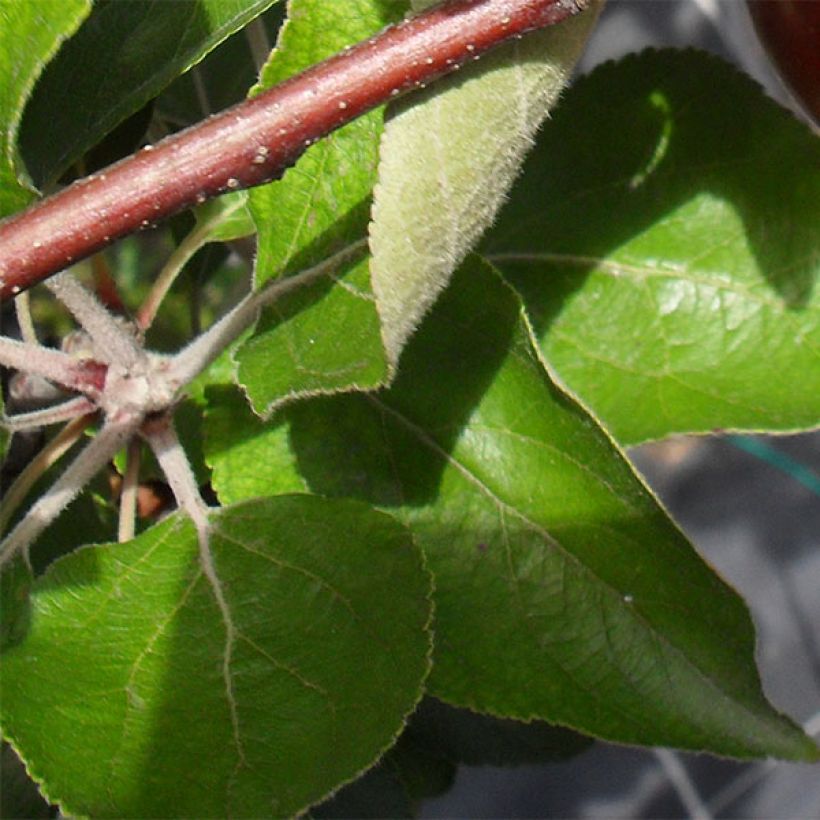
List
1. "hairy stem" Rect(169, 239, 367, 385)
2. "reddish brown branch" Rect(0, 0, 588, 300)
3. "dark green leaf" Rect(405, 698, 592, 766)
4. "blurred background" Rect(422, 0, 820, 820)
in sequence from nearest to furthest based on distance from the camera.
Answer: "reddish brown branch" Rect(0, 0, 588, 300), "hairy stem" Rect(169, 239, 367, 385), "dark green leaf" Rect(405, 698, 592, 766), "blurred background" Rect(422, 0, 820, 820)

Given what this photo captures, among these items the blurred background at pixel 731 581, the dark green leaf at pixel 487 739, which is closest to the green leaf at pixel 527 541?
the dark green leaf at pixel 487 739

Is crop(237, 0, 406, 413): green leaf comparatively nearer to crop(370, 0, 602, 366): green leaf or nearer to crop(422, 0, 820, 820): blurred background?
crop(370, 0, 602, 366): green leaf

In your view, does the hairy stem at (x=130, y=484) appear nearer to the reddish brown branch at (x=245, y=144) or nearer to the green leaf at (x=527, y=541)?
the green leaf at (x=527, y=541)

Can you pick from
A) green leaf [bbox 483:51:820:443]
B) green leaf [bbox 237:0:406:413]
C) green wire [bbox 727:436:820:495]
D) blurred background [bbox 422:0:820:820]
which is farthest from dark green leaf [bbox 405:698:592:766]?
green wire [bbox 727:436:820:495]

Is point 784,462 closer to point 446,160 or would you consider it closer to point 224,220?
point 224,220

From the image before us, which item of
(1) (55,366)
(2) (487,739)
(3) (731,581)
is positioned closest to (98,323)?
(1) (55,366)

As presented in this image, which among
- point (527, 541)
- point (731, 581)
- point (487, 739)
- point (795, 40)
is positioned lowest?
point (731, 581)
